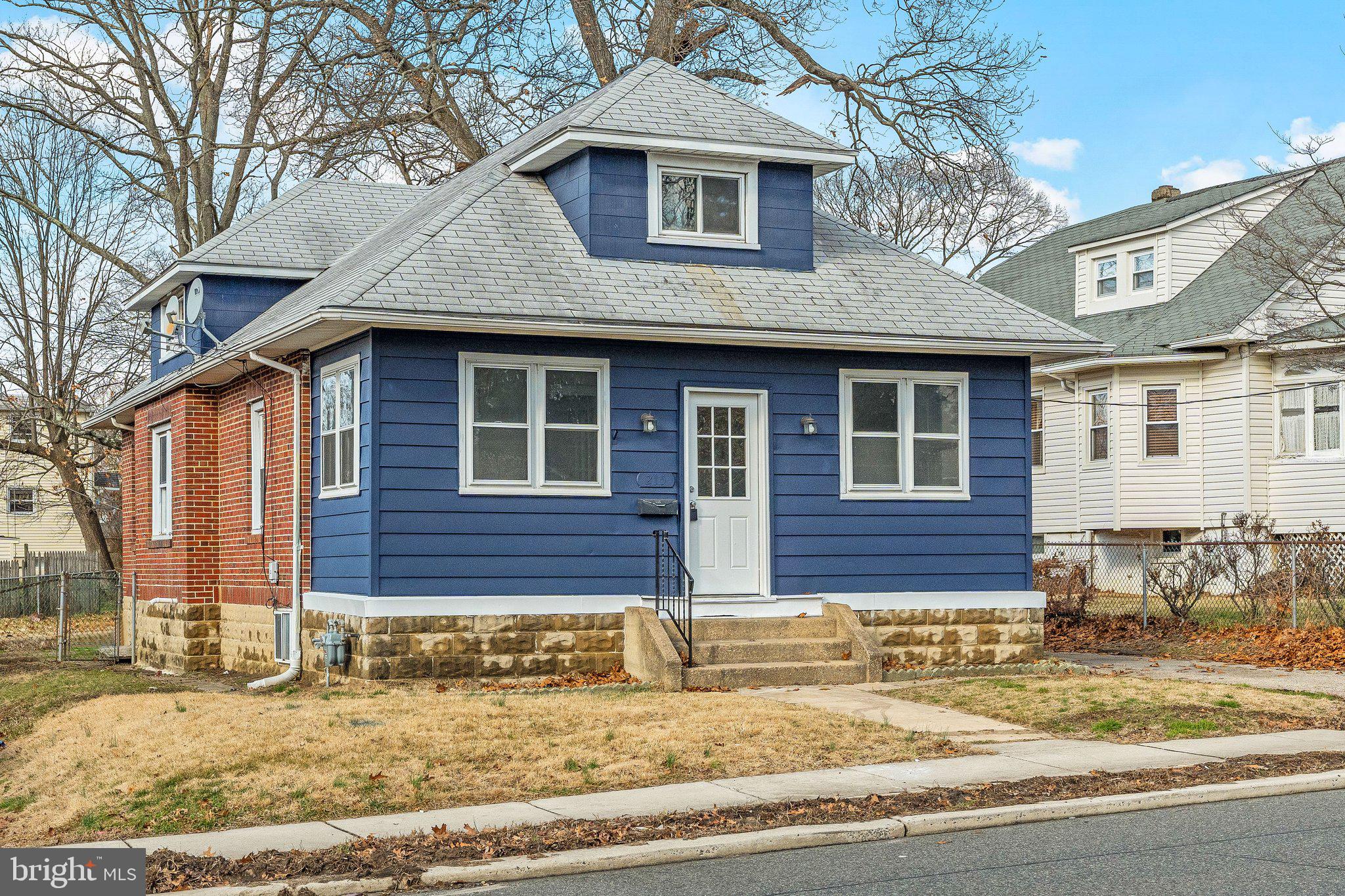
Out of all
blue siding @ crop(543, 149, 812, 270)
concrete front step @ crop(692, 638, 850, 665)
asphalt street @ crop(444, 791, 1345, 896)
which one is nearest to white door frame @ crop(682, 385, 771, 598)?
concrete front step @ crop(692, 638, 850, 665)

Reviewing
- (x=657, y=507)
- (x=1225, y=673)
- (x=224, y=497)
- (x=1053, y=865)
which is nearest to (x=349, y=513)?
(x=657, y=507)

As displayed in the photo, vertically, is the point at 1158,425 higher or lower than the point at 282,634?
higher

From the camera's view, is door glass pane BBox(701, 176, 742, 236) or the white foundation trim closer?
the white foundation trim

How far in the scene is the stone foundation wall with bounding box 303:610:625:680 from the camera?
13898mm

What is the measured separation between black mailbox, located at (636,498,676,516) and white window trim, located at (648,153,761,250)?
3037 mm

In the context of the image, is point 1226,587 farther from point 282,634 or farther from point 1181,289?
point 282,634

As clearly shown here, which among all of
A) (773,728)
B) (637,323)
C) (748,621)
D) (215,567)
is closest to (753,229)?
(637,323)

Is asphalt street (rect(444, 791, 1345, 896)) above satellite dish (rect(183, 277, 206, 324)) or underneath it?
underneath

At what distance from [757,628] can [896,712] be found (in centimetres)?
292

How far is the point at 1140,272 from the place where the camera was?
102 feet

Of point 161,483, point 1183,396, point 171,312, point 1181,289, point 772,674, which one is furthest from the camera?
point 1181,289

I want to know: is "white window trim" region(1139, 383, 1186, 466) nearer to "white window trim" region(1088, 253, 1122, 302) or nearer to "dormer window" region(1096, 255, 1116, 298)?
"white window trim" region(1088, 253, 1122, 302)

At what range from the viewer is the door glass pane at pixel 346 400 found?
48.4 ft

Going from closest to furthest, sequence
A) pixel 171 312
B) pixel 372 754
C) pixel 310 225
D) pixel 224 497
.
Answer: pixel 372 754
pixel 224 497
pixel 310 225
pixel 171 312
